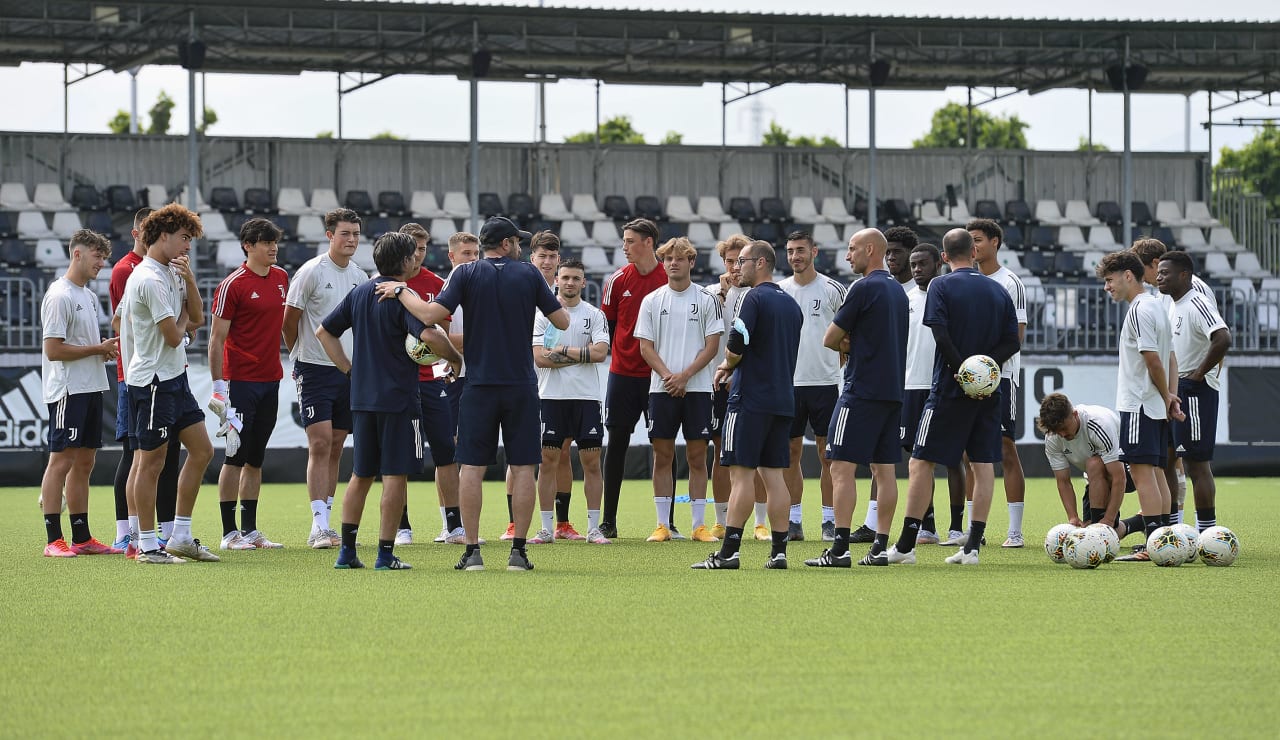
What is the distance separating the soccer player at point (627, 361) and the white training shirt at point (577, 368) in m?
0.17

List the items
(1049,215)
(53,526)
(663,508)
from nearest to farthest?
(53,526) < (663,508) < (1049,215)

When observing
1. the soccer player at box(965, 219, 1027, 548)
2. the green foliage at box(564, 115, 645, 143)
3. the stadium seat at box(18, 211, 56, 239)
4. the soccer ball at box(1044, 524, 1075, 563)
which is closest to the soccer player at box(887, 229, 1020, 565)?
the soccer ball at box(1044, 524, 1075, 563)

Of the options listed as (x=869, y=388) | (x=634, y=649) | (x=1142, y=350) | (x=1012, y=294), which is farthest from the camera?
(x=1012, y=294)

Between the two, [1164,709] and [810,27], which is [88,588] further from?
[810,27]

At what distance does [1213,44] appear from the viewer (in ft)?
106

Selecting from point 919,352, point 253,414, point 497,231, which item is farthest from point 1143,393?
point 253,414

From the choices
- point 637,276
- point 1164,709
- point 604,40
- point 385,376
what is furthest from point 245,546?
point 604,40

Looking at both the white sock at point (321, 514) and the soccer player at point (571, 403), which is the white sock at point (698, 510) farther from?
the white sock at point (321, 514)

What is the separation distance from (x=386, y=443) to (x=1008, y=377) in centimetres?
437

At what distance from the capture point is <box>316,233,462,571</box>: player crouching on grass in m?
8.95

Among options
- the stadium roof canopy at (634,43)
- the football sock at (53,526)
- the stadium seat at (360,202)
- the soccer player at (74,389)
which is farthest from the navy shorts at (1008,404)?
the stadium seat at (360,202)

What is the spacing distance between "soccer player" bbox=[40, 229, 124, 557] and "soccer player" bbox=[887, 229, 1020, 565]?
516 cm

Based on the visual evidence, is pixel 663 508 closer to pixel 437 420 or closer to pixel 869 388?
pixel 437 420

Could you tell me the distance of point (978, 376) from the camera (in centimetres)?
912
